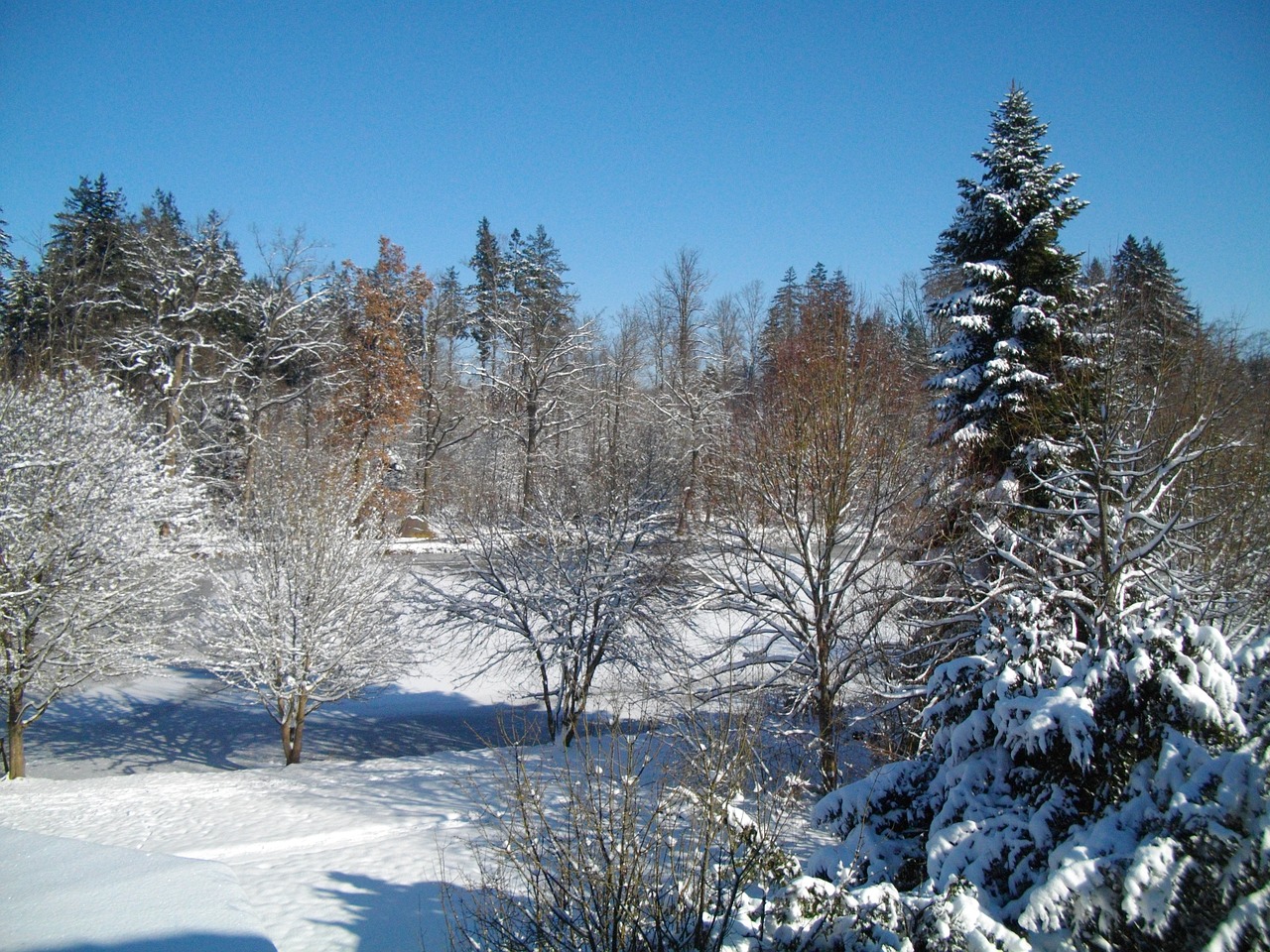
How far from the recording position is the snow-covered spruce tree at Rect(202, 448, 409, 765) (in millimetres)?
13891

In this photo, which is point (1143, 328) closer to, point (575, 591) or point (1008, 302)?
point (1008, 302)

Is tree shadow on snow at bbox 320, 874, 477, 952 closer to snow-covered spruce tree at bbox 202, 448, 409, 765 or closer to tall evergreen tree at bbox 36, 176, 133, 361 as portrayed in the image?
snow-covered spruce tree at bbox 202, 448, 409, 765

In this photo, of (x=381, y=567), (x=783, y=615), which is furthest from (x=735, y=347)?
(x=783, y=615)

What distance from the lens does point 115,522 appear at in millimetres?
14258

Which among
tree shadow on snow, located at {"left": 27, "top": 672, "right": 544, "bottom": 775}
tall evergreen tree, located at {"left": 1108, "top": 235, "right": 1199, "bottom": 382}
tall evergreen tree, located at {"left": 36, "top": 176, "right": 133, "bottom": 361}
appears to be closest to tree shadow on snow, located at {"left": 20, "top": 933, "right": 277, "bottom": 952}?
tree shadow on snow, located at {"left": 27, "top": 672, "right": 544, "bottom": 775}

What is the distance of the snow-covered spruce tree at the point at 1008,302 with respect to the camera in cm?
1155

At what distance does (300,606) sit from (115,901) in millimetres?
8565

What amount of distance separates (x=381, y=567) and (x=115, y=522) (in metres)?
5.36

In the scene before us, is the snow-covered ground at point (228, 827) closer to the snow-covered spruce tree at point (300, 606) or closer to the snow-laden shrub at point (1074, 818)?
the snow-covered spruce tree at point (300, 606)

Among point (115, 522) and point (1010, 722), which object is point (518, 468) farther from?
point (1010, 722)

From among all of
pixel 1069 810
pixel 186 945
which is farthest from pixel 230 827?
pixel 1069 810

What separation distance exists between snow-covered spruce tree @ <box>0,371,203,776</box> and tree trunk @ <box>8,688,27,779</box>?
0.02 meters

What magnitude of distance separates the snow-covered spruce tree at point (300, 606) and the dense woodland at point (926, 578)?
93 millimetres

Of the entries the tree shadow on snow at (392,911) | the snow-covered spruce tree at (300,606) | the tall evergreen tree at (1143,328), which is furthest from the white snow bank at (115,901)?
the tall evergreen tree at (1143,328)
